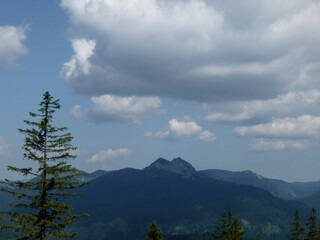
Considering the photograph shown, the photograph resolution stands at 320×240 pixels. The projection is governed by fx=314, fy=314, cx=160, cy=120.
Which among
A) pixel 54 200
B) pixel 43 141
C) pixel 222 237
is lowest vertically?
pixel 222 237

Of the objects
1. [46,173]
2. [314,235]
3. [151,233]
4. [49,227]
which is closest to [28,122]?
[46,173]

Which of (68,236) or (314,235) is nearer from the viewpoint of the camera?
(68,236)

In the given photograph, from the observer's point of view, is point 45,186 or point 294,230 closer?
point 45,186

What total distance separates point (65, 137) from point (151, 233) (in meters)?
22.9

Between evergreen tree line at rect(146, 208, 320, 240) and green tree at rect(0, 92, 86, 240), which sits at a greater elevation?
green tree at rect(0, 92, 86, 240)

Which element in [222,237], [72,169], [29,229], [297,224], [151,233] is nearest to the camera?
[29,229]

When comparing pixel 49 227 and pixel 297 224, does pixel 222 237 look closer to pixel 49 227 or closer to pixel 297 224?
pixel 297 224

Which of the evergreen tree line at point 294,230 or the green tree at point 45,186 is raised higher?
the green tree at point 45,186

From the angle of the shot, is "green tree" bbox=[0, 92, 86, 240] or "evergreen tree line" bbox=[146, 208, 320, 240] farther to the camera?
"evergreen tree line" bbox=[146, 208, 320, 240]

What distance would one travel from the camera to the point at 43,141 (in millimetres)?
25438

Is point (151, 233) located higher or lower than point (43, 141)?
lower

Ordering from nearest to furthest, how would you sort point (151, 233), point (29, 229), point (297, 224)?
point (29, 229), point (151, 233), point (297, 224)

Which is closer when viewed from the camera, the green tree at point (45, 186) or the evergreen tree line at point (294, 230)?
the green tree at point (45, 186)

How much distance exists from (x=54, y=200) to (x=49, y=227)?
215 cm
